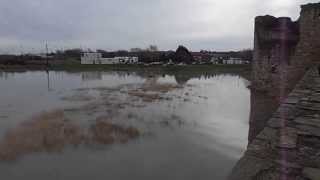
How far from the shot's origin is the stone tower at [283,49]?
29.7 ft

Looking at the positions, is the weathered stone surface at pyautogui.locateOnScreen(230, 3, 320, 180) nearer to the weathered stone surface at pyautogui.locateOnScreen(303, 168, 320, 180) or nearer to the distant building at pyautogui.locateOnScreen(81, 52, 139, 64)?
the weathered stone surface at pyautogui.locateOnScreen(303, 168, 320, 180)

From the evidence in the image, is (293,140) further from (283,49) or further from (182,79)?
(182,79)

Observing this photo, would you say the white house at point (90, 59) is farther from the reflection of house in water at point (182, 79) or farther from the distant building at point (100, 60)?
the reflection of house in water at point (182, 79)

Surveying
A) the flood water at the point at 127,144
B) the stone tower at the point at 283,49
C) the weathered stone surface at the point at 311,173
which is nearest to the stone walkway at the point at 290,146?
the weathered stone surface at the point at 311,173

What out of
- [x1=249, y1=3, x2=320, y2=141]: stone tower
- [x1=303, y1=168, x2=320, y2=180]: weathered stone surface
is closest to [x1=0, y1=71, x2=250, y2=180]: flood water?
[x1=249, y1=3, x2=320, y2=141]: stone tower

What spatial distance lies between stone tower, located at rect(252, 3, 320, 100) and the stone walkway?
2950 mm

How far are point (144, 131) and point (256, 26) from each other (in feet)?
36.6

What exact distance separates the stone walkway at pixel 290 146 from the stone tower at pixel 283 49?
2.95 m

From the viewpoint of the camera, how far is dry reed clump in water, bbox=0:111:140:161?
39.6 feet

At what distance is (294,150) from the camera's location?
5074 mm

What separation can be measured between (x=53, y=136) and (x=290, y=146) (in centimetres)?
1080

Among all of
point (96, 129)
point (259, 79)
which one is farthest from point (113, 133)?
point (259, 79)

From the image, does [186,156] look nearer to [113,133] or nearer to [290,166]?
Answer: [113,133]

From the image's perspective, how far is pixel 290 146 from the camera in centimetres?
516
